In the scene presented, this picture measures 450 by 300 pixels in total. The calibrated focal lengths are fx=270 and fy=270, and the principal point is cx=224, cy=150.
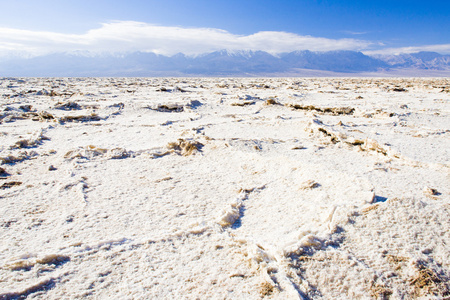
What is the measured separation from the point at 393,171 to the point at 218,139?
2.15 meters

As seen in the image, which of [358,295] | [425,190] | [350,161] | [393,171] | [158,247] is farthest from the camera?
[350,161]

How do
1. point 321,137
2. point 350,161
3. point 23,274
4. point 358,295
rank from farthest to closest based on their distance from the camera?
1. point 321,137
2. point 350,161
3. point 23,274
4. point 358,295

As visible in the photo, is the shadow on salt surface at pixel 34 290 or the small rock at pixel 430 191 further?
the small rock at pixel 430 191

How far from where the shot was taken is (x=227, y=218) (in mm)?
1877

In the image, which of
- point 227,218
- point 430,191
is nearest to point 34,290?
point 227,218

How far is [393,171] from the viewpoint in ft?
8.16

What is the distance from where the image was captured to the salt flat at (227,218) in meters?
1.32

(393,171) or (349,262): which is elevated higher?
(393,171)

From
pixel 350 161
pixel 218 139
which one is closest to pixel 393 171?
pixel 350 161

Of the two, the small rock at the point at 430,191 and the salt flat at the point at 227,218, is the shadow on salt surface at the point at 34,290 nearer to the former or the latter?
the salt flat at the point at 227,218

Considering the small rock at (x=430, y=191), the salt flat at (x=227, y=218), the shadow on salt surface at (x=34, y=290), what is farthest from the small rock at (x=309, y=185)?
the shadow on salt surface at (x=34, y=290)

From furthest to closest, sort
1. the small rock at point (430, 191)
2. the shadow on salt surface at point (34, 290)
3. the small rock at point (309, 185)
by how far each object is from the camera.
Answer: the small rock at point (309, 185) < the small rock at point (430, 191) < the shadow on salt surface at point (34, 290)

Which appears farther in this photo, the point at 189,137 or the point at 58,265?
the point at 189,137

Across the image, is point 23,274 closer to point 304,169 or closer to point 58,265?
point 58,265
